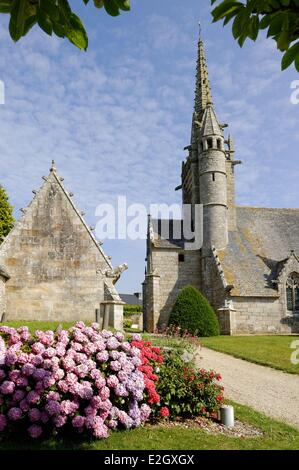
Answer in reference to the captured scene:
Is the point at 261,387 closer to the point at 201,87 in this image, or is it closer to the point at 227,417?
the point at 227,417

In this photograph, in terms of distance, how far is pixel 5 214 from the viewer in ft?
86.0

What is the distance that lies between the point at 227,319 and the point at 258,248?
6.78m

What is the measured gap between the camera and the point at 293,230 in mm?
29875

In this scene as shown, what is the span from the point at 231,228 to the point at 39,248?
19110 millimetres

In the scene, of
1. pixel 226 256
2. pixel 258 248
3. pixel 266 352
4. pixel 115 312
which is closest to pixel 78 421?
pixel 115 312

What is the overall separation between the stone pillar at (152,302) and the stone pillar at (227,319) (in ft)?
15.1

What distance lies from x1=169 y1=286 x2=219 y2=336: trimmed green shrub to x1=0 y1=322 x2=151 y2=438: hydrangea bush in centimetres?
1538

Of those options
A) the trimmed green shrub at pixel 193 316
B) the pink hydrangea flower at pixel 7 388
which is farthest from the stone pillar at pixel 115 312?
the trimmed green shrub at pixel 193 316

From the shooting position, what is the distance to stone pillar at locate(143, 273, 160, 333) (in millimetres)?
26609

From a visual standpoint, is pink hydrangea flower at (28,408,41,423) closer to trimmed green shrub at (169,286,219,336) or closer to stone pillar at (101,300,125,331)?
stone pillar at (101,300,125,331)

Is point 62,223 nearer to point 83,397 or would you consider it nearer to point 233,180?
point 83,397

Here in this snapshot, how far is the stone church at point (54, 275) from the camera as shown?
12.2 meters

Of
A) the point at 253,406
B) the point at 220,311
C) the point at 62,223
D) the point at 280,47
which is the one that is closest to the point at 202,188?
the point at 220,311

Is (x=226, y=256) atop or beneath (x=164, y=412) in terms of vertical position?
atop
